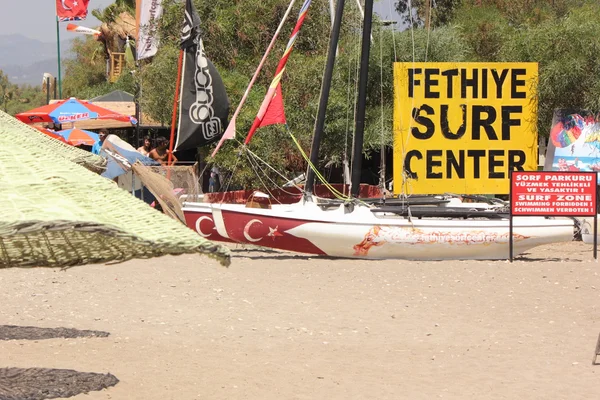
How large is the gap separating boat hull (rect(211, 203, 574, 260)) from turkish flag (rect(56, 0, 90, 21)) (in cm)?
2635

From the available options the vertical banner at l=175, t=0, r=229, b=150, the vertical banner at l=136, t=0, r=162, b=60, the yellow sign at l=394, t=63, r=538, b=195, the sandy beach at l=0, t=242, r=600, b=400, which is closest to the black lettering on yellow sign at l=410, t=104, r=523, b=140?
the yellow sign at l=394, t=63, r=538, b=195

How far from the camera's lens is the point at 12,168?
6695 mm

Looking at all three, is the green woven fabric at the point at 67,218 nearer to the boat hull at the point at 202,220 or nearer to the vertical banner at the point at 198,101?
the boat hull at the point at 202,220

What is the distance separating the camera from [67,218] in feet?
18.5

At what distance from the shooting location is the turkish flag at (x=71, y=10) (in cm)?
4212

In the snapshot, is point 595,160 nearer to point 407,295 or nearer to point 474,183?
point 474,183

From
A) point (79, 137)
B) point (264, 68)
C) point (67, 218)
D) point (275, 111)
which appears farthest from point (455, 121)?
point (67, 218)

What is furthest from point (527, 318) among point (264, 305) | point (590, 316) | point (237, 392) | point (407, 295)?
point (237, 392)

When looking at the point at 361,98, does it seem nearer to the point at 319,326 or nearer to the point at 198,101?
the point at 198,101

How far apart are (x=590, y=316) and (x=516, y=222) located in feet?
16.2

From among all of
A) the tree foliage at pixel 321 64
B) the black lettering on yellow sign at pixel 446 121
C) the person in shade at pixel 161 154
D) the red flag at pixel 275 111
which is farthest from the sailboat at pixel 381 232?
the person in shade at pixel 161 154

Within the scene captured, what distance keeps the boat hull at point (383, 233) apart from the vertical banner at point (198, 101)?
190 centimetres

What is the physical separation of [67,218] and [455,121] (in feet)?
45.5

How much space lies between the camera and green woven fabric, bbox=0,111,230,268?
18.6 ft
